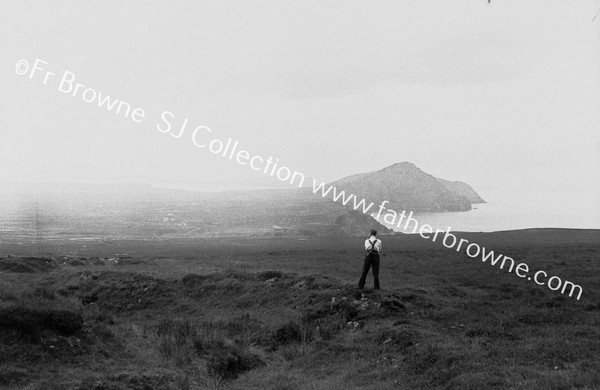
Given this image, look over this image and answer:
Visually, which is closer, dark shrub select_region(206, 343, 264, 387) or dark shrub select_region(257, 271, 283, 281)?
dark shrub select_region(206, 343, 264, 387)

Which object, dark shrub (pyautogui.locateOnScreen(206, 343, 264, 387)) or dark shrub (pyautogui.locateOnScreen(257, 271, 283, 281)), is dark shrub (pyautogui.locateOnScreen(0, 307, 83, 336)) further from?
dark shrub (pyautogui.locateOnScreen(257, 271, 283, 281))

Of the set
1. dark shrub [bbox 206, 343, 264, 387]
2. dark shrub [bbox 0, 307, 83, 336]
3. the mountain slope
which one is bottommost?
dark shrub [bbox 0, 307, 83, 336]

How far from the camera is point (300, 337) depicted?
15.1 meters

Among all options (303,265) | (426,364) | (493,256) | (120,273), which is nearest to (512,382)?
(426,364)

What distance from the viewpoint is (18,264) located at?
116 feet

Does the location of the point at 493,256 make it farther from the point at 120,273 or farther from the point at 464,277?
the point at 120,273

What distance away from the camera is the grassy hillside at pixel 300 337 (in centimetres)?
981

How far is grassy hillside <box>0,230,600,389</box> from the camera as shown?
981cm

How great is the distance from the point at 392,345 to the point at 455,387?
3.79 m

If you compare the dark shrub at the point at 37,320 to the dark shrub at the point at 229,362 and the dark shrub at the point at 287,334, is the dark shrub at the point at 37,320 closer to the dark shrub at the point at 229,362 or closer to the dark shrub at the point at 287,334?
the dark shrub at the point at 229,362

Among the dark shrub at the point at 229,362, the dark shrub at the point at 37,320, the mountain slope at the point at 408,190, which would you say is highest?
the mountain slope at the point at 408,190

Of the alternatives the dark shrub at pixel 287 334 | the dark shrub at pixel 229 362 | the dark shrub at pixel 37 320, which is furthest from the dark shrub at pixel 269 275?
the dark shrub at pixel 37 320

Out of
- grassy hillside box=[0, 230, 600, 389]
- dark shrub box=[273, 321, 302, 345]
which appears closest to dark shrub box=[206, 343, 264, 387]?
grassy hillside box=[0, 230, 600, 389]

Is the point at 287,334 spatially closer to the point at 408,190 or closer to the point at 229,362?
the point at 229,362
